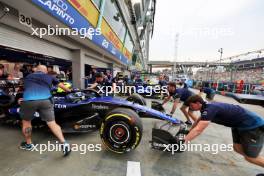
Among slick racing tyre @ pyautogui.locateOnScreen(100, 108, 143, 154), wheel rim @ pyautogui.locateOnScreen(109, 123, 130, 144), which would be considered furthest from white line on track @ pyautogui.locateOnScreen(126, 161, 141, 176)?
wheel rim @ pyautogui.locateOnScreen(109, 123, 130, 144)

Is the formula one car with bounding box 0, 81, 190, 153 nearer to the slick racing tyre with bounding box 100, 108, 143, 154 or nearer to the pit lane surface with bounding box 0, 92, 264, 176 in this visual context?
the slick racing tyre with bounding box 100, 108, 143, 154

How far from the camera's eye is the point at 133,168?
234 cm

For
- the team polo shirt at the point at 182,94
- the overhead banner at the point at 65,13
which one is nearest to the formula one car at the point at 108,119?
the team polo shirt at the point at 182,94

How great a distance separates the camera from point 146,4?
1955 centimetres

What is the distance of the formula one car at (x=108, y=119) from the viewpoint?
2.60 m

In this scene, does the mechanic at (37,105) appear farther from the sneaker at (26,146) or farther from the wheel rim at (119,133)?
the wheel rim at (119,133)

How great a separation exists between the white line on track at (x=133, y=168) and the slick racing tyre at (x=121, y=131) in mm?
222

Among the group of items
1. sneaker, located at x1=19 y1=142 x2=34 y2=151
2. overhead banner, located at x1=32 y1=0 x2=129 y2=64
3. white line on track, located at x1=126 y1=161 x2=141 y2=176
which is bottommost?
white line on track, located at x1=126 y1=161 x2=141 y2=176

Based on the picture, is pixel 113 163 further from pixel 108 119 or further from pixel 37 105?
pixel 37 105

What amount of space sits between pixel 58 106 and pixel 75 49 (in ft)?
12.8

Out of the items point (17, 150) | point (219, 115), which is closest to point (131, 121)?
point (219, 115)

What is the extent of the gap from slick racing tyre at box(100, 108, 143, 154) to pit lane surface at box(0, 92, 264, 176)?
0.19 metres

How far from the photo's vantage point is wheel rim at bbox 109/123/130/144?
2604 millimetres

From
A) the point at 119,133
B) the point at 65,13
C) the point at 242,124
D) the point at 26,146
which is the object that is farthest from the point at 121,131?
the point at 65,13
